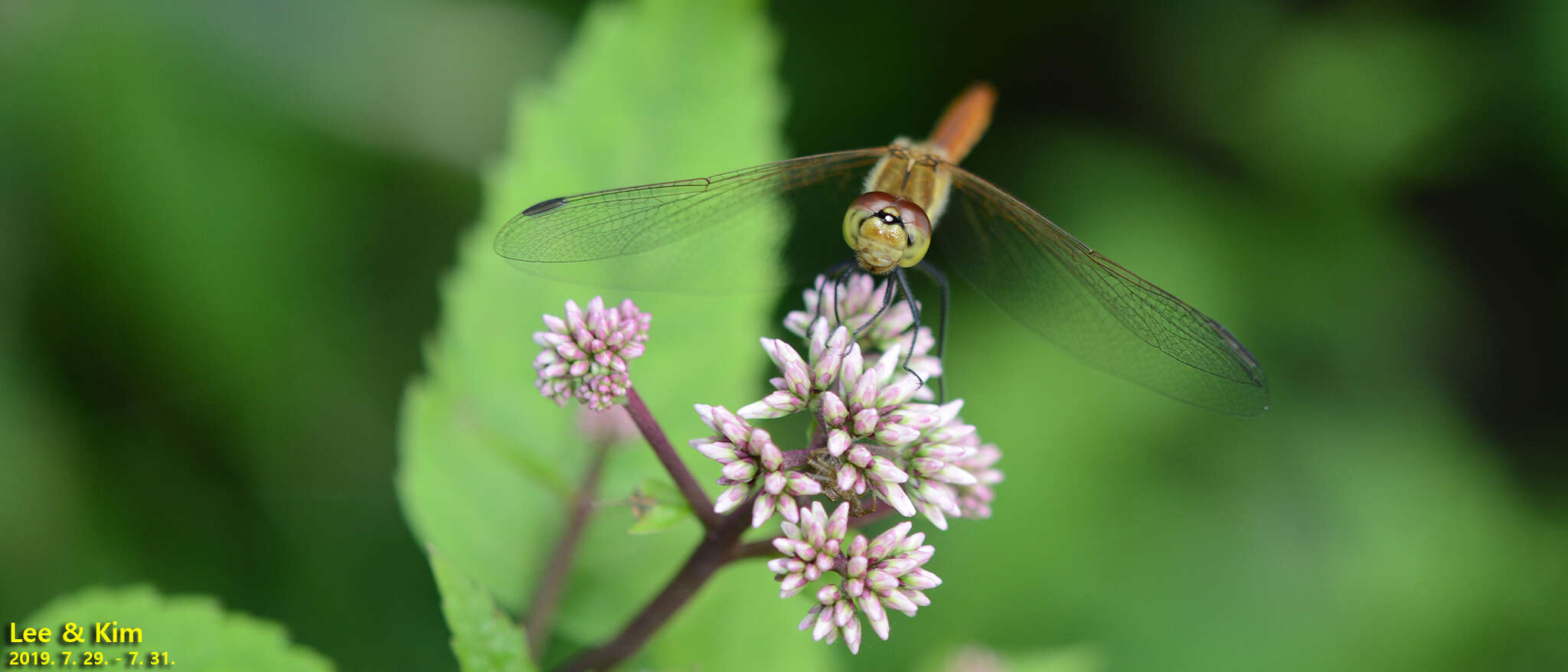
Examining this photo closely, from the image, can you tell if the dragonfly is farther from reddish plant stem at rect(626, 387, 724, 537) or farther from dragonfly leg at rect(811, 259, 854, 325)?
reddish plant stem at rect(626, 387, 724, 537)

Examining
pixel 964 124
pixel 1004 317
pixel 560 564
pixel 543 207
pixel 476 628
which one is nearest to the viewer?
pixel 476 628

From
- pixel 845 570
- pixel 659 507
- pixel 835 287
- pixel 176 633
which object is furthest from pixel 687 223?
pixel 176 633

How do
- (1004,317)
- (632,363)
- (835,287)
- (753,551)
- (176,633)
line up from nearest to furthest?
(753,551)
(176,633)
(835,287)
(632,363)
(1004,317)

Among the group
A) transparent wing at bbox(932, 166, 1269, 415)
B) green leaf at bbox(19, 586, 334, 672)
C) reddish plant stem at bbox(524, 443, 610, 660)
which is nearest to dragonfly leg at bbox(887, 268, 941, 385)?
transparent wing at bbox(932, 166, 1269, 415)

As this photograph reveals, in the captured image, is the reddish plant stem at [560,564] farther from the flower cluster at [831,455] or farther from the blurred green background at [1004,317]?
the flower cluster at [831,455]

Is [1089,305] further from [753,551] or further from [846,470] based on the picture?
[753,551]
